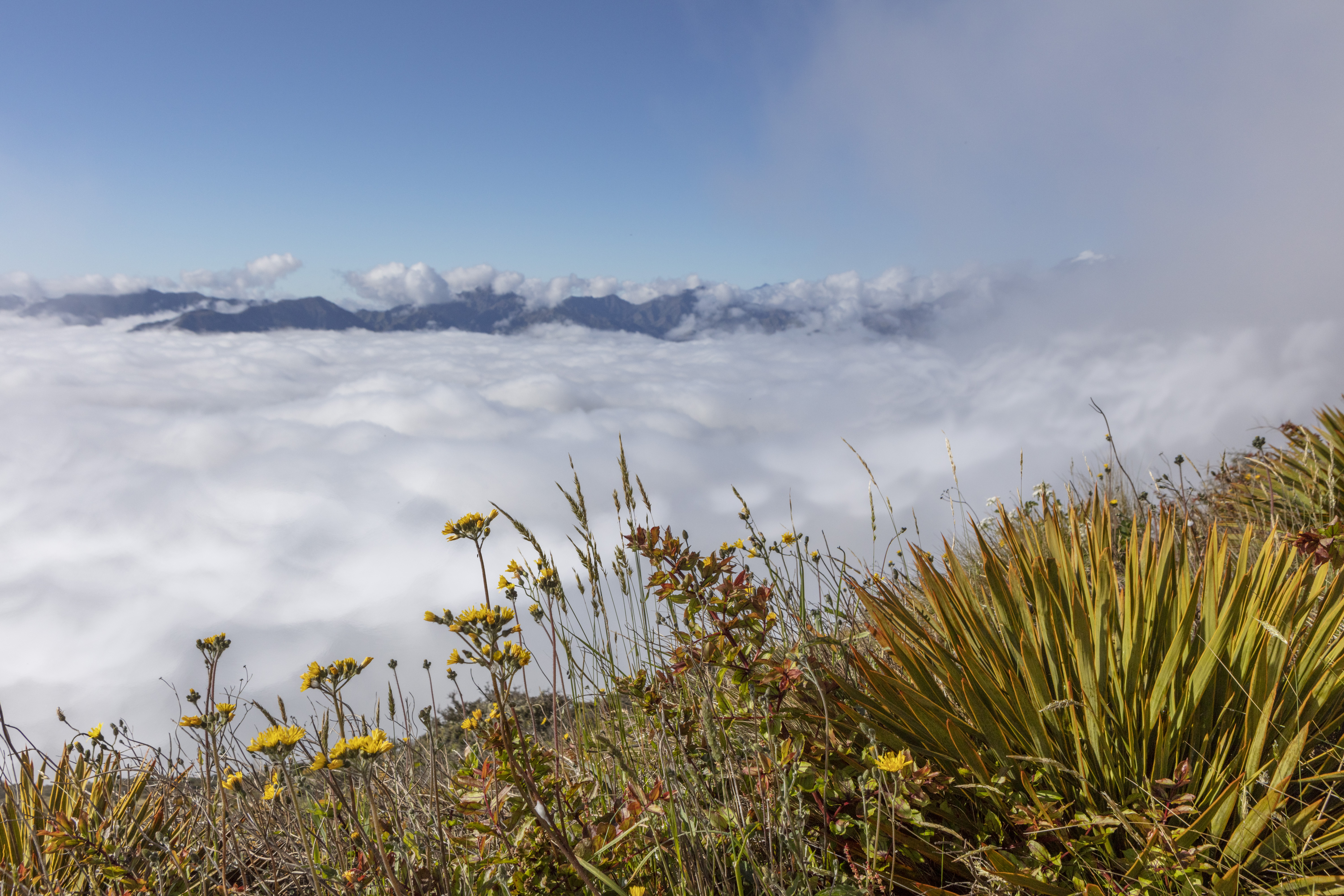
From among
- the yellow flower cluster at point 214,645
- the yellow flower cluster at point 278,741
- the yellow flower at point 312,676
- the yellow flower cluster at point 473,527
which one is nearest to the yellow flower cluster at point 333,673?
the yellow flower at point 312,676

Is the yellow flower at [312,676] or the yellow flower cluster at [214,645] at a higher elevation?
the yellow flower at [312,676]

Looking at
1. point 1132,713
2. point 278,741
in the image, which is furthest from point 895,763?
point 278,741

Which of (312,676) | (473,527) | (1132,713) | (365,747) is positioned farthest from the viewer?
(473,527)

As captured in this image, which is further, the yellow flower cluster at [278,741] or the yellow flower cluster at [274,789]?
the yellow flower cluster at [274,789]

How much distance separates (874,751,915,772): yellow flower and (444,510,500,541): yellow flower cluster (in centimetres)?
129

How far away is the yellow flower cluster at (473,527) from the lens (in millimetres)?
2113

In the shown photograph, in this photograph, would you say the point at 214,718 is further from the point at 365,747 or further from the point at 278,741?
the point at 365,747

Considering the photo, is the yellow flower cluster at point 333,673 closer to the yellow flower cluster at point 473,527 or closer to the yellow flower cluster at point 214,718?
the yellow flower cluster at point 214,718

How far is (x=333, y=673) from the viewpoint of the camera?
5.59 ft

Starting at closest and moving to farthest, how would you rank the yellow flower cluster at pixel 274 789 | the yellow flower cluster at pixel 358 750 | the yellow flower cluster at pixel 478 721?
the yellow flower cluster at pixel 358 750 → the yellow flower cluster at pixel 478 721 → the yellow flower cluster at pixel 274 789

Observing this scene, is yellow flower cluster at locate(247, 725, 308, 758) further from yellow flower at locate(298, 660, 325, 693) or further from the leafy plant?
the leafy plant

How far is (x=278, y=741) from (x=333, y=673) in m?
0.31

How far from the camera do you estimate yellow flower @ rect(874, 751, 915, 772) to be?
1368mm

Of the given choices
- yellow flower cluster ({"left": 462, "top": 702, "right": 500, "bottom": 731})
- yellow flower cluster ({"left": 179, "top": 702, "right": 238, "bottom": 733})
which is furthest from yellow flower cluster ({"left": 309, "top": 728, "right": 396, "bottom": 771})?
yellow flower cluster ({"left": 179, "top": 702, "right": 238, "bottom": 733})
